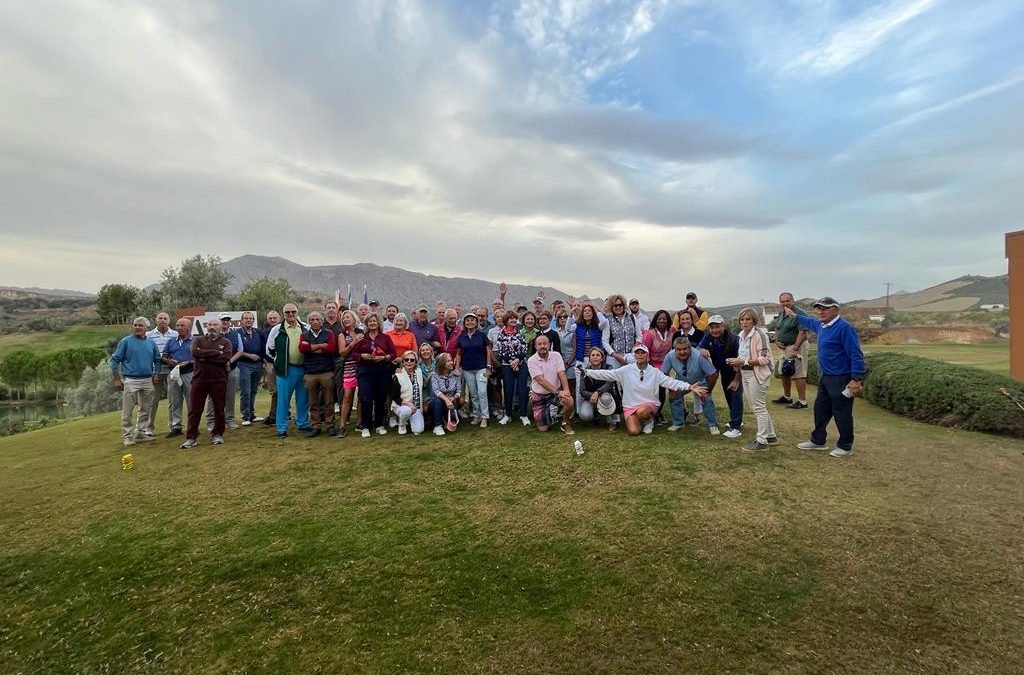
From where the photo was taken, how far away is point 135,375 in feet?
22.6

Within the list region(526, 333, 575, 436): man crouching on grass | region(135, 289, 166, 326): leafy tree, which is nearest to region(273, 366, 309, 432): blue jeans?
region(526, 333, 575, 436): man crouching on grass

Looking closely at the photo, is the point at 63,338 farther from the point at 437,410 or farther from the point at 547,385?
the point at 547,385

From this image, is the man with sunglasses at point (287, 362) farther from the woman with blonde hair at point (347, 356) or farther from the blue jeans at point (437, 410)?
the blue jeans at point (437, 410)

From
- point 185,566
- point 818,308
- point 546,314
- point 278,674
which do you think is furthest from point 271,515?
point 818,308

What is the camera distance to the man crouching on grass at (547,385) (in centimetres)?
709

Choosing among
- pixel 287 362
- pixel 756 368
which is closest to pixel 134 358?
pixel 287 362

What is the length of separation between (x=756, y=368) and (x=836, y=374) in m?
0.88

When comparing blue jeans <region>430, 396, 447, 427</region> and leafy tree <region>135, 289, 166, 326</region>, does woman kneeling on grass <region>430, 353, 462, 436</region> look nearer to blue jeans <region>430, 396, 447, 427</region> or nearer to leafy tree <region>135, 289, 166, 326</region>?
blue jeans <region>430, 396, 447, 427</region>

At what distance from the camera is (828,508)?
13.9 feet

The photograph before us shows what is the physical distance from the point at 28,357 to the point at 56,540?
189 ft

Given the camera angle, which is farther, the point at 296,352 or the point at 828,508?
the point at 296,352

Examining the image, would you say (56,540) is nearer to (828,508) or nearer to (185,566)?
(185,566)

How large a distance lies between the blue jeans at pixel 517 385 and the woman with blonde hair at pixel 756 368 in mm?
3072

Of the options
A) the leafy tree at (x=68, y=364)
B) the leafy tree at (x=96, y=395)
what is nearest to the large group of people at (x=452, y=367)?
the leafy tree at (x=96, y=395)
